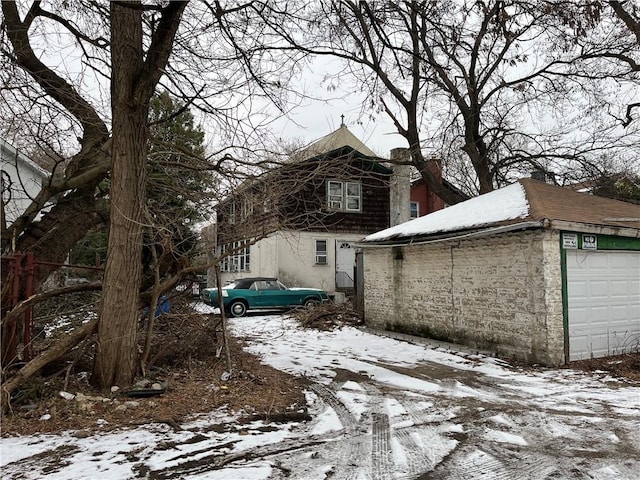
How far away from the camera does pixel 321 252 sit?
72.0ft

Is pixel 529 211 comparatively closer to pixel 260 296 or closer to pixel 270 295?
pixel 270 295

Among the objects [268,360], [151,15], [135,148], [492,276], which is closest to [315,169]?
[135,148]

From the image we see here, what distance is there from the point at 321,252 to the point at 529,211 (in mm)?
13878

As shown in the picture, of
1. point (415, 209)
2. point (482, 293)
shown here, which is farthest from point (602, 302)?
point (415, 209)

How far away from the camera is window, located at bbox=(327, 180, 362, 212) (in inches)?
873

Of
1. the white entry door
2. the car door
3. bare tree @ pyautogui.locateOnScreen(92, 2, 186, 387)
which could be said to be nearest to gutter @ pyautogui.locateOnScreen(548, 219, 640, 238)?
bare tree @ pyautogui.locateOnScreen(92, 2, 186, 387)

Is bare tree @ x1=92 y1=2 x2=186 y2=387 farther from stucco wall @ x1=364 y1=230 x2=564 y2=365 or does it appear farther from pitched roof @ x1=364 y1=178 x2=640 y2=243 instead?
stucco wall @ x1=364 y1=230 x2=564 y2=365

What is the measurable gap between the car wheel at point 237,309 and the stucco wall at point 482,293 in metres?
5.85

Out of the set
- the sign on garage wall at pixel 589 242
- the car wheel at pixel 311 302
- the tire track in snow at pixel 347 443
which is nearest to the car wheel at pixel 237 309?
the car wheel at pixel 311 302

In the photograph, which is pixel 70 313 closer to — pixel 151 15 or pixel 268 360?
pixel 268 360

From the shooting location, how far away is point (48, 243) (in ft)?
23.9

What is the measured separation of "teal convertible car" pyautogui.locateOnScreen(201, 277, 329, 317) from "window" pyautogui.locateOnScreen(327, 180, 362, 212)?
19.5 feet

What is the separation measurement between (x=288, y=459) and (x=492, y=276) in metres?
6.52

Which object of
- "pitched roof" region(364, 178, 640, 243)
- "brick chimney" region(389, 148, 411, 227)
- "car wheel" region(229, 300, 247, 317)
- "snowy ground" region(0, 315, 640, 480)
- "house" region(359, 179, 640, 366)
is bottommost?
"snowy ground" region(0, 315, 640, 480)
